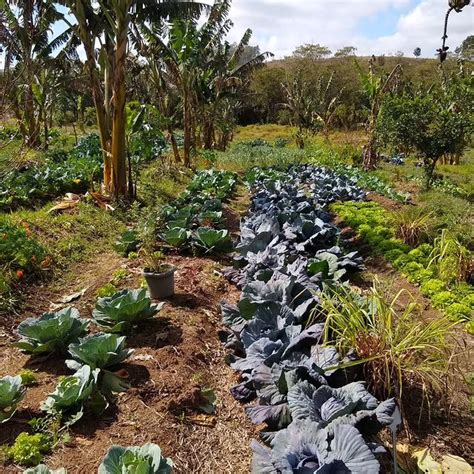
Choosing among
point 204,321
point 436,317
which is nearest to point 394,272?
point 436,317

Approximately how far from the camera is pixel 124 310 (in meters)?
3.88

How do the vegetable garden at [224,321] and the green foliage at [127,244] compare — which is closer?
the vegetable garden at [224,321]

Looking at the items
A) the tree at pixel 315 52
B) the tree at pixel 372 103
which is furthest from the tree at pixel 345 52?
the tree at pixel 372 103

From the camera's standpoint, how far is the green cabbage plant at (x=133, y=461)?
217 centimetres

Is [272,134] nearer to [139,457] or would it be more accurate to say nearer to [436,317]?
[436,317]

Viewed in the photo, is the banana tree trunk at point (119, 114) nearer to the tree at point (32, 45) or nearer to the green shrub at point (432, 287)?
the tree at point (32, 45)

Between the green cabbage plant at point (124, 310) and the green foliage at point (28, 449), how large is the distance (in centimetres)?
125

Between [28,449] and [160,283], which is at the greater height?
[160,283]

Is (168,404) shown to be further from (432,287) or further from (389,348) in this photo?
(432,287)

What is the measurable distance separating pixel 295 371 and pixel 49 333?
1.94 meters

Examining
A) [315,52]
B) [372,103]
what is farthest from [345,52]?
[372,103]

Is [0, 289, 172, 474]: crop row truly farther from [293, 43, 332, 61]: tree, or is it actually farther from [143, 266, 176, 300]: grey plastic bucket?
[293, 43, 332, 61]: tree

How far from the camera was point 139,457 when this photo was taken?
7.29 ft

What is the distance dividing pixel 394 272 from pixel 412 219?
140cm
